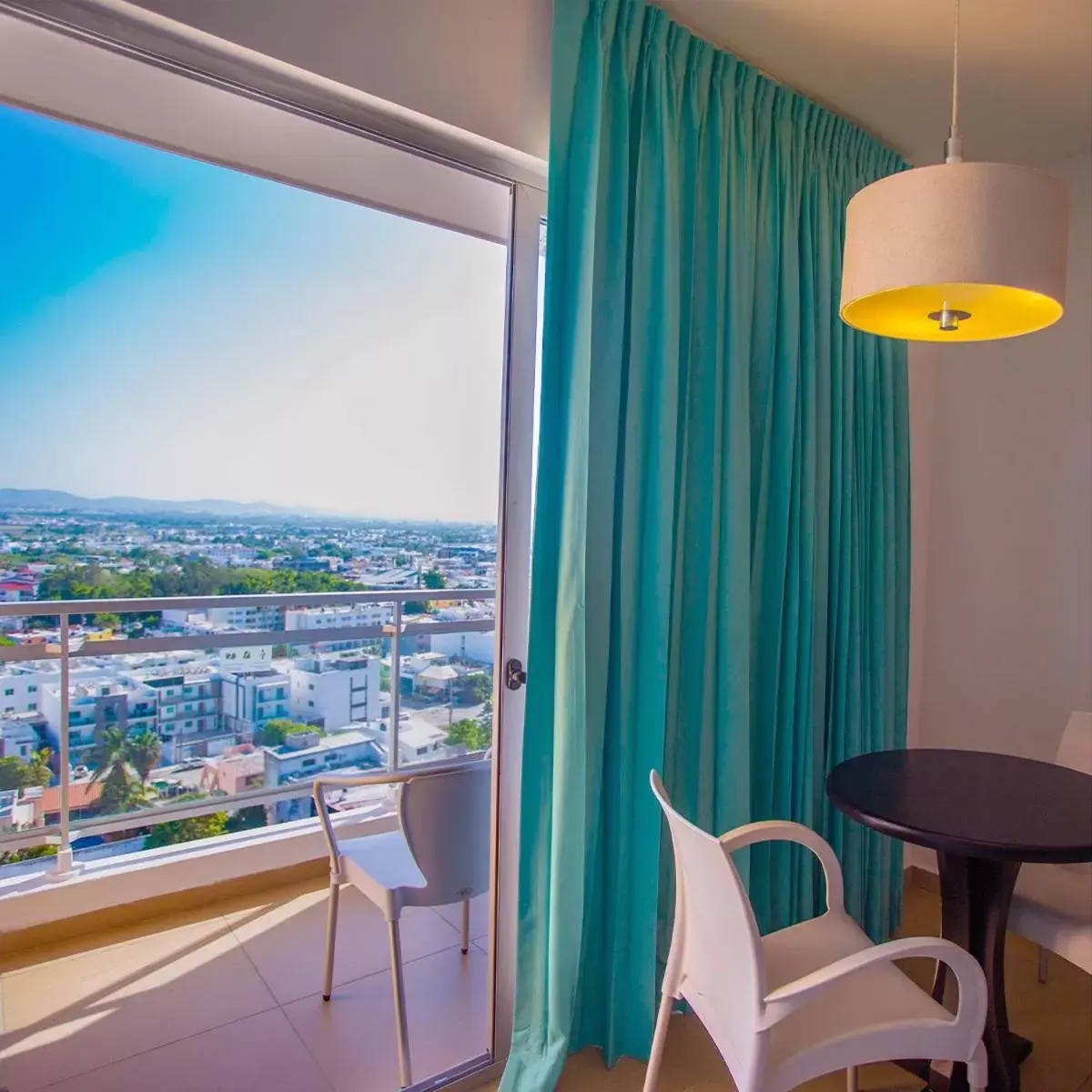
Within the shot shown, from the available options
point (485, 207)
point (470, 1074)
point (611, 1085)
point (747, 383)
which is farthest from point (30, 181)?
point (611, 1085)

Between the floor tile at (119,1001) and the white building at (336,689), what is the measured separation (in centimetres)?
91

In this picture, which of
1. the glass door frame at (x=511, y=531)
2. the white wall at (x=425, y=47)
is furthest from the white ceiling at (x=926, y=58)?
the glass door frame at (x=511, y=531)

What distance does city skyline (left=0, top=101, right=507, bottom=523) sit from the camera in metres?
2.71

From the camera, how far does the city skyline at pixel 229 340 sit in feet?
8.89

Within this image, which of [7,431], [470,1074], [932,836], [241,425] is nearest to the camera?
[932,836]

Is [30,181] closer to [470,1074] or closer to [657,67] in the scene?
[657,67]

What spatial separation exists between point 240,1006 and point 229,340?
2.37 metres

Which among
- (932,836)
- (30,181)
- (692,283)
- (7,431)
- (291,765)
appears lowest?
(291,765)

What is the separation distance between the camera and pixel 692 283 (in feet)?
6.73

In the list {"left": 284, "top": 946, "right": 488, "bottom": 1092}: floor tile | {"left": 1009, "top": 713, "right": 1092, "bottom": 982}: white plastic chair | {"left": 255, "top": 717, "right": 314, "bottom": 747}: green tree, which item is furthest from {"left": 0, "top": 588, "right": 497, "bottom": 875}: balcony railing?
{"left": 1009, "top": 713, "right": 1092, "bottom": 982}: white plastic chair

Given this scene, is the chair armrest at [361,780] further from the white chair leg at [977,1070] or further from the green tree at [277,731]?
the white chair leg at [977,1070]

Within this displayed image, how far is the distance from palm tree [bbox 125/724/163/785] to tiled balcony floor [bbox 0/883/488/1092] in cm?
58

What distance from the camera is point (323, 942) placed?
8.14 ft

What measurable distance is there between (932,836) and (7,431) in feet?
9.93
